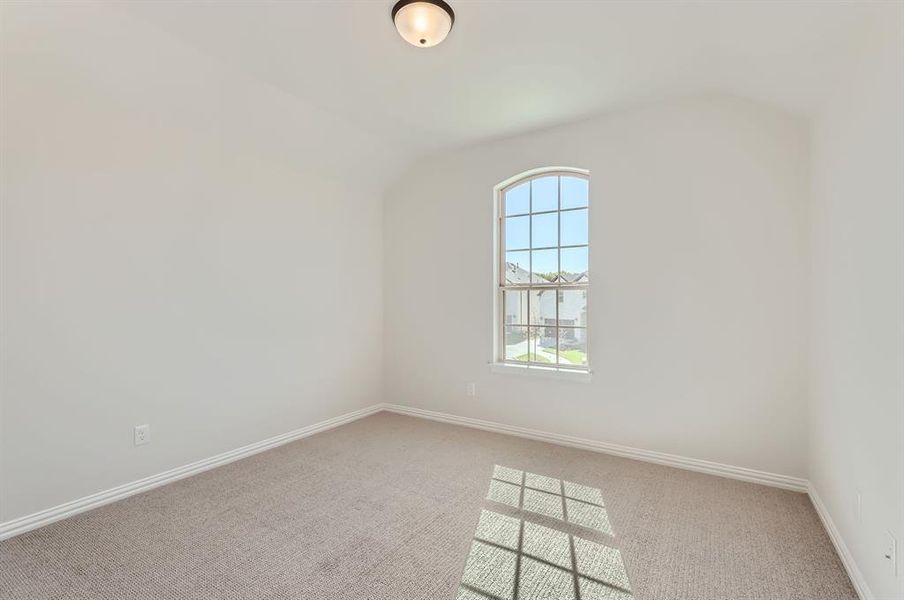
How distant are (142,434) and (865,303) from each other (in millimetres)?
3952

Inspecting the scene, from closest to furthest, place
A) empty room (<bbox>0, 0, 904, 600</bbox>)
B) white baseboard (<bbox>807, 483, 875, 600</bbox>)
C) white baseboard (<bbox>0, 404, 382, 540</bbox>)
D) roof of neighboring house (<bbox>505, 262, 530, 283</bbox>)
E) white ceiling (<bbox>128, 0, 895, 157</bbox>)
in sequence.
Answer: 1. white baseboard (<bbox>807, 483, 875, 600</bbox>)
2. empty room (<bbox>0, 0, 904, 600</bbox>)
3. white ceiling (<bbox>128, 0, 895, 157</bbox>)
4. white baseboard (<bbox>0, 404, 382, 540</bbox>)
5. roof of neighboring house (<bbox>505, 262, 530, 283</bbox>)

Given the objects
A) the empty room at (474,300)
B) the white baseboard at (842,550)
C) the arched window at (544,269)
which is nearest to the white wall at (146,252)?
the empty room at (474,300)

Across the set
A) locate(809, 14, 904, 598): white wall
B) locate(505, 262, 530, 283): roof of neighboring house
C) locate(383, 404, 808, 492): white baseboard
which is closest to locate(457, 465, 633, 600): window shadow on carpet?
locate(383, 404, 808, 492): white baseboard

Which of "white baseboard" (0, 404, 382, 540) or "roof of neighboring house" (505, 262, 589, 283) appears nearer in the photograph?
"white baseboard" (0, 404, 382, 540)

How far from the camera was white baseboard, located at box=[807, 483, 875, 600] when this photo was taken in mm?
1736

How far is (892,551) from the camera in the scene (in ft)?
4.86

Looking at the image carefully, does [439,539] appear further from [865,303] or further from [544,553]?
[865,303]

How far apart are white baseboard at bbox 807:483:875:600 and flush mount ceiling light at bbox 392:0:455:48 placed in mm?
3008

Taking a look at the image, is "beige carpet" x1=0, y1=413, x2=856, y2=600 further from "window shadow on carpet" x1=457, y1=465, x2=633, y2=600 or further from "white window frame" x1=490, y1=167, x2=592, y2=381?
"white window frame" x1=490, y1=167, x2=592, y2=381

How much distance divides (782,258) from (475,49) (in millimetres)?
2342

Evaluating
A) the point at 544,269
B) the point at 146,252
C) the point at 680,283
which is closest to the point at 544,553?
the point at 680,283

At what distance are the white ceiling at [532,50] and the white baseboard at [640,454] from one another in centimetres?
232

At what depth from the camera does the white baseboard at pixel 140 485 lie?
228 cm

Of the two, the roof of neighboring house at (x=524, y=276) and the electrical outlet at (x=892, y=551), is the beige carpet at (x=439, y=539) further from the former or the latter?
the roof of neighboring house at (x=524, y=276)
